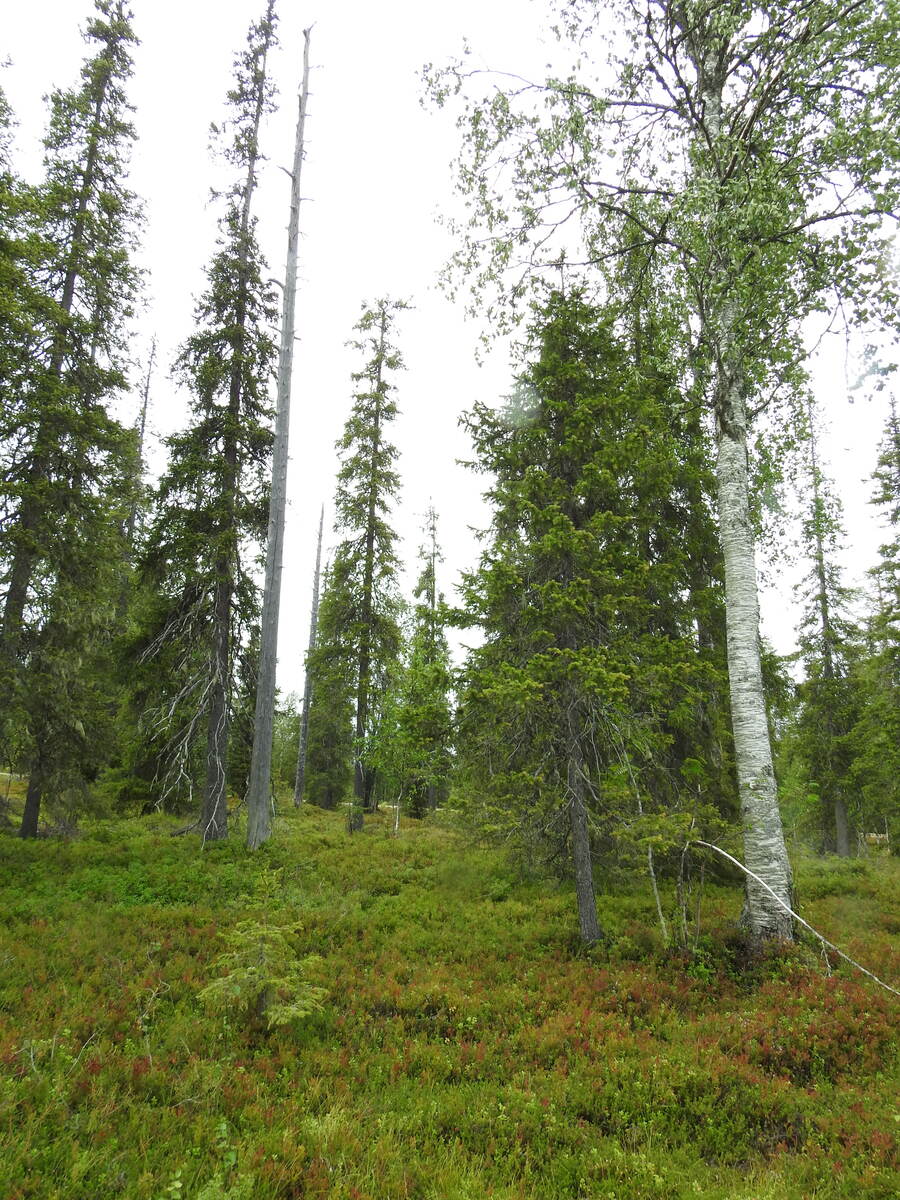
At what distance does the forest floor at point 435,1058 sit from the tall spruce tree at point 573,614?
189cm

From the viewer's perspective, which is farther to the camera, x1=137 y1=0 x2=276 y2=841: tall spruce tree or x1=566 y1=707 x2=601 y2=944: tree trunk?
x1=137 y1=0 x2=276 y2=841: tall spruce tree

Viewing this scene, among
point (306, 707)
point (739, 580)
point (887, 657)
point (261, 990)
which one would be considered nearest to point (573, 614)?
point (739, 580)

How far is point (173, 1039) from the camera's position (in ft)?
18.4

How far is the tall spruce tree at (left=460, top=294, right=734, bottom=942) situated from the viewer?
8.61m

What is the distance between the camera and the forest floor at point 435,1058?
13.8ft

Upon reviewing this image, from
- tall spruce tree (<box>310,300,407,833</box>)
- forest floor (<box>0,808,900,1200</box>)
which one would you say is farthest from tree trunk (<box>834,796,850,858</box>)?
tall spruce tree (<box>310,300,407,833</box>)

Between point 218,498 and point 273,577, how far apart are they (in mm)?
2839

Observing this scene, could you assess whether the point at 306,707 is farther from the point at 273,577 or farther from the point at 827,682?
the point at 827,682

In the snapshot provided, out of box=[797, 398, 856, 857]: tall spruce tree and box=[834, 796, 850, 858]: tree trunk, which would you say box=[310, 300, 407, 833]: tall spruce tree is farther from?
box=[834, 796, 850, 858]: tree trunk

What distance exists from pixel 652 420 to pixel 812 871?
12.1 m

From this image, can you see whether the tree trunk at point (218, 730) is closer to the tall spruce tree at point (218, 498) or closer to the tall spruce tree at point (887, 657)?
the tall spruce tree at point (218, 498)

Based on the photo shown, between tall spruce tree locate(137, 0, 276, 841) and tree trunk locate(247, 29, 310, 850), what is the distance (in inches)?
46.7

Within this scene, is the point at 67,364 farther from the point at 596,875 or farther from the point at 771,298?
the point at 596,875

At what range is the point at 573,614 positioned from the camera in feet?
29.5
